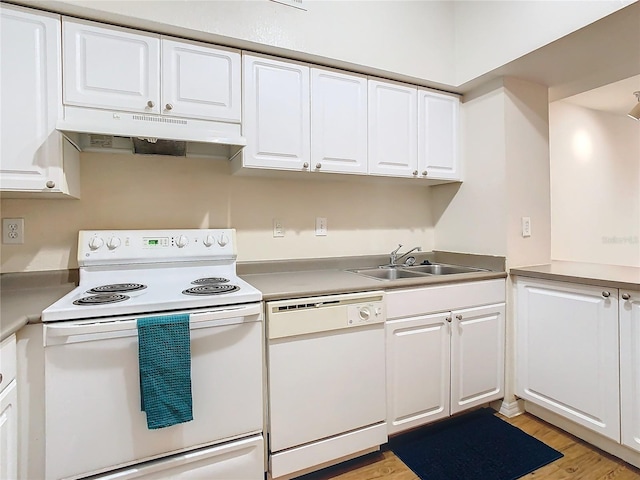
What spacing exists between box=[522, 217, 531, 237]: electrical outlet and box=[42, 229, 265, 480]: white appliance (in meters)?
1.80

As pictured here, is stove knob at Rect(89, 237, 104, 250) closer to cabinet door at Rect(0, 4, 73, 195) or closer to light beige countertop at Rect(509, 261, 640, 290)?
cabinet door at Rect(0, 4, 73, 195)

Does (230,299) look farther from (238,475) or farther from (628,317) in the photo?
(628,317)

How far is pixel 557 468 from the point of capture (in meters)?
1.67

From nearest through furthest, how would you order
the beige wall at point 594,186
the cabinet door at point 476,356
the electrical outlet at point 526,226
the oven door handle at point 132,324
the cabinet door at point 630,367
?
the oven door handle at point 132,324 < the cabinet door at point 630,367 < the cabinet door at point 476,356 < the electrical outlet at point 526,226 < the beige wall at point 594,186

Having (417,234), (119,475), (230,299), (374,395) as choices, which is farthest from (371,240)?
(119,475)

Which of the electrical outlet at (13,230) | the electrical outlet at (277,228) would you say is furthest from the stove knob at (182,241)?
the electrical outlet at (13,230)

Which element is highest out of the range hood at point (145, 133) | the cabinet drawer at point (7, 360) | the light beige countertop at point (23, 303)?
the range hood at point (145, 133)

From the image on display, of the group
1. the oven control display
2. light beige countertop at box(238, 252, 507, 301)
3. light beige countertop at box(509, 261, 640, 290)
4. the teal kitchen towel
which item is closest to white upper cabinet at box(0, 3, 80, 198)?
the oven control display

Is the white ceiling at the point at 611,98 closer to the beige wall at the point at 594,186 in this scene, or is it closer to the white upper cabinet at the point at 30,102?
the beige wall at the point at 594,186

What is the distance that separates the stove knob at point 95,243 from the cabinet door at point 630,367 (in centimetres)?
253

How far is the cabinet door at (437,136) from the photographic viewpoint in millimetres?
2275

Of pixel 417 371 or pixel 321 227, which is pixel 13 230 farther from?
pixel 417 371

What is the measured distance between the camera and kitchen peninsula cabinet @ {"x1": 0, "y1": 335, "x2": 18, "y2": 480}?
1078 mm

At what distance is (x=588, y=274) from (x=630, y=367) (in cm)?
47
